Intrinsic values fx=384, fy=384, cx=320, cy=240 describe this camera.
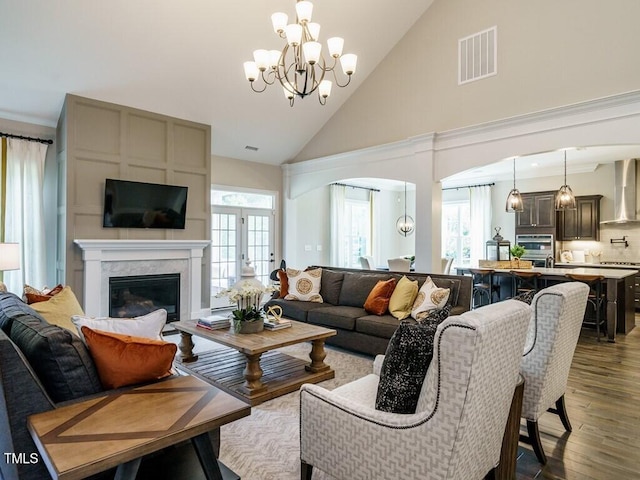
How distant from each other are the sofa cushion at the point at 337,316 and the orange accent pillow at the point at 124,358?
2886 millimetres

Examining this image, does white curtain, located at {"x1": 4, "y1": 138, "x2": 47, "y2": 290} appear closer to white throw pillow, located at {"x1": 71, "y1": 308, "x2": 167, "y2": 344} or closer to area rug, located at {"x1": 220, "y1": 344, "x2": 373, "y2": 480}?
white throw pillow, located at {"x1": 71, "y1": 308, "x2": 167, "y2": 344}

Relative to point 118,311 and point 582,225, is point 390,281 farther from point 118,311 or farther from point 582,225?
point 582,225

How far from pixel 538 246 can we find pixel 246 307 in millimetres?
7522

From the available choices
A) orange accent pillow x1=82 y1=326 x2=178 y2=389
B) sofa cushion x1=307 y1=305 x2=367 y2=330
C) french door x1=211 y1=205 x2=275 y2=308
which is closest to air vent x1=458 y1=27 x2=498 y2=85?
sofa cushion x1=307 y1=305 x2=367 y2=330

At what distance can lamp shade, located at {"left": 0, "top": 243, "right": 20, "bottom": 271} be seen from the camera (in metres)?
3.78

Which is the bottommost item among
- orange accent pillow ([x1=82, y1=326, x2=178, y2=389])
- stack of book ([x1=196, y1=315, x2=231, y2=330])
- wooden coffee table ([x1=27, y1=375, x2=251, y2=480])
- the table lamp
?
stack of book ([x1=196, y1=315, x2=231, y2=330])

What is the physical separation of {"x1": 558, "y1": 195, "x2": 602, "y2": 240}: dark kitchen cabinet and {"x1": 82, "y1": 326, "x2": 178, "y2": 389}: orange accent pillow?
9016 millimetres

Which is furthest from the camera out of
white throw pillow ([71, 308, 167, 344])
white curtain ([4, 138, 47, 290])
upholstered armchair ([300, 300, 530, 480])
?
white curtain ([4, 138, 47, 290])

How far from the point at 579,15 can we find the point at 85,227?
Answer: 21.8 ft

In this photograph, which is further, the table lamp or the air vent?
the air vent

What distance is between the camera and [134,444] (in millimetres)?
1288

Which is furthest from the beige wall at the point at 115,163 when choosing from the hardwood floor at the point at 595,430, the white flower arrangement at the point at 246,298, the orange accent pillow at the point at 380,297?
the hardwood floor at the point at 595,430

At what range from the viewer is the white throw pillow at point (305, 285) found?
541 cm

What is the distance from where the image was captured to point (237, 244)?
743 centimetres
